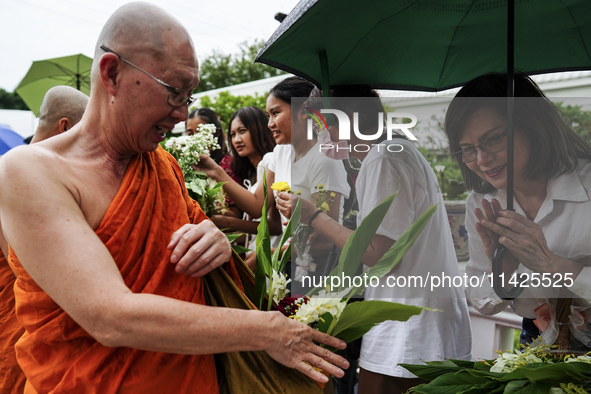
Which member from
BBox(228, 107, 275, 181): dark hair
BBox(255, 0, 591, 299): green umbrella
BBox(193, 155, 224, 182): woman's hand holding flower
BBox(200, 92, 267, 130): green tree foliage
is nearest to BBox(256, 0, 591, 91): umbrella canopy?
BBox(255, 0, 591, 299): green umbrella

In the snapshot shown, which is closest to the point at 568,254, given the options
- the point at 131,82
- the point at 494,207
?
the point at 494,207

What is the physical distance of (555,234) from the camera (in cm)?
150

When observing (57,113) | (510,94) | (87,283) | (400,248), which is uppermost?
(510,94)

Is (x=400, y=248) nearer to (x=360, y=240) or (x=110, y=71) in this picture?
(x=360, y=240)

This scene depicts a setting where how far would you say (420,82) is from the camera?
183 cm

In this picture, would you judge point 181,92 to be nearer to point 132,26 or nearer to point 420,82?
point 132,26

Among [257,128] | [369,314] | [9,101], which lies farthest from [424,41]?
[9,101]

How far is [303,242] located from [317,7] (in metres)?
0.81

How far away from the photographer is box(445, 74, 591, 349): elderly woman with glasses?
1495mm

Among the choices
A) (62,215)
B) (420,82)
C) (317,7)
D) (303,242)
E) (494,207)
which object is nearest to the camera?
(62,215)

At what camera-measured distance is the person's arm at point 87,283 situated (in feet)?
3.54

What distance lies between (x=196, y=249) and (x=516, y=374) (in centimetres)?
101

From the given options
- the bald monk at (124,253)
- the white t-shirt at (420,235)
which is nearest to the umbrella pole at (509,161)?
the white t-shirt at (420,235)

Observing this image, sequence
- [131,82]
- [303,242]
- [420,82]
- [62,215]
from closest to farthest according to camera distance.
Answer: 1. [62,215]
2. [131,82]
3. [303,242]
4. [420,82]
